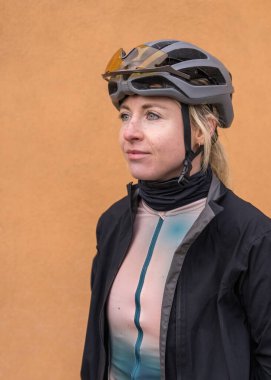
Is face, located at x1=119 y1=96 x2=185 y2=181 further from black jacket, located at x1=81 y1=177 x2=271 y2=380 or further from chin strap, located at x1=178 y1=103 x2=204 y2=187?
black jacket, located at x1=81 y1=177 x2=271 y2=380

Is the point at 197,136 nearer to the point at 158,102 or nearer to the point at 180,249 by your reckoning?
the point at 158,102

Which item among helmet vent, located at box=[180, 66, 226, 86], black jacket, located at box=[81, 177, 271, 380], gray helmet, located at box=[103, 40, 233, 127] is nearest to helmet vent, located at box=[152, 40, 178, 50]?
gray helmet, located at box=[103, 40, 233, 127]

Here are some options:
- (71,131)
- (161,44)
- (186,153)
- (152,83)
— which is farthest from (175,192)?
(71,131)

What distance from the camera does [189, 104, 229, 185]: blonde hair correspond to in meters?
1.95

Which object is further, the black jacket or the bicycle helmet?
the bicycle helmet

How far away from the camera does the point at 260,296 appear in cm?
178

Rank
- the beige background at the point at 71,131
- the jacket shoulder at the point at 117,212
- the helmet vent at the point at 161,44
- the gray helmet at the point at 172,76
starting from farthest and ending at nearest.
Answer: the beige background at the point at 71,131 → the jacket shoulder at the point at 117,212 → the helmet vent at the point at 161,44 → the gray helmet at the point at 172,76

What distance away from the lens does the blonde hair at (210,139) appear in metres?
1.95

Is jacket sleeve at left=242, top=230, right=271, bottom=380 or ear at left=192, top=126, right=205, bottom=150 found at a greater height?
ear at left=192, top=126, right=205, bottom=150

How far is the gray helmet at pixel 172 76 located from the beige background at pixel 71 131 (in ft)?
3.68

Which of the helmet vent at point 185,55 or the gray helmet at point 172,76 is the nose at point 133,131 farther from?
the helmet vent at point 185,55

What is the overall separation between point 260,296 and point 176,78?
0.75m

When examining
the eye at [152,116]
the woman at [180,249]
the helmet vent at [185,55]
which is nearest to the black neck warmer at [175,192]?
the woman at [180,249]

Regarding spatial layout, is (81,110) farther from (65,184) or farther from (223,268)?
(223,268)
